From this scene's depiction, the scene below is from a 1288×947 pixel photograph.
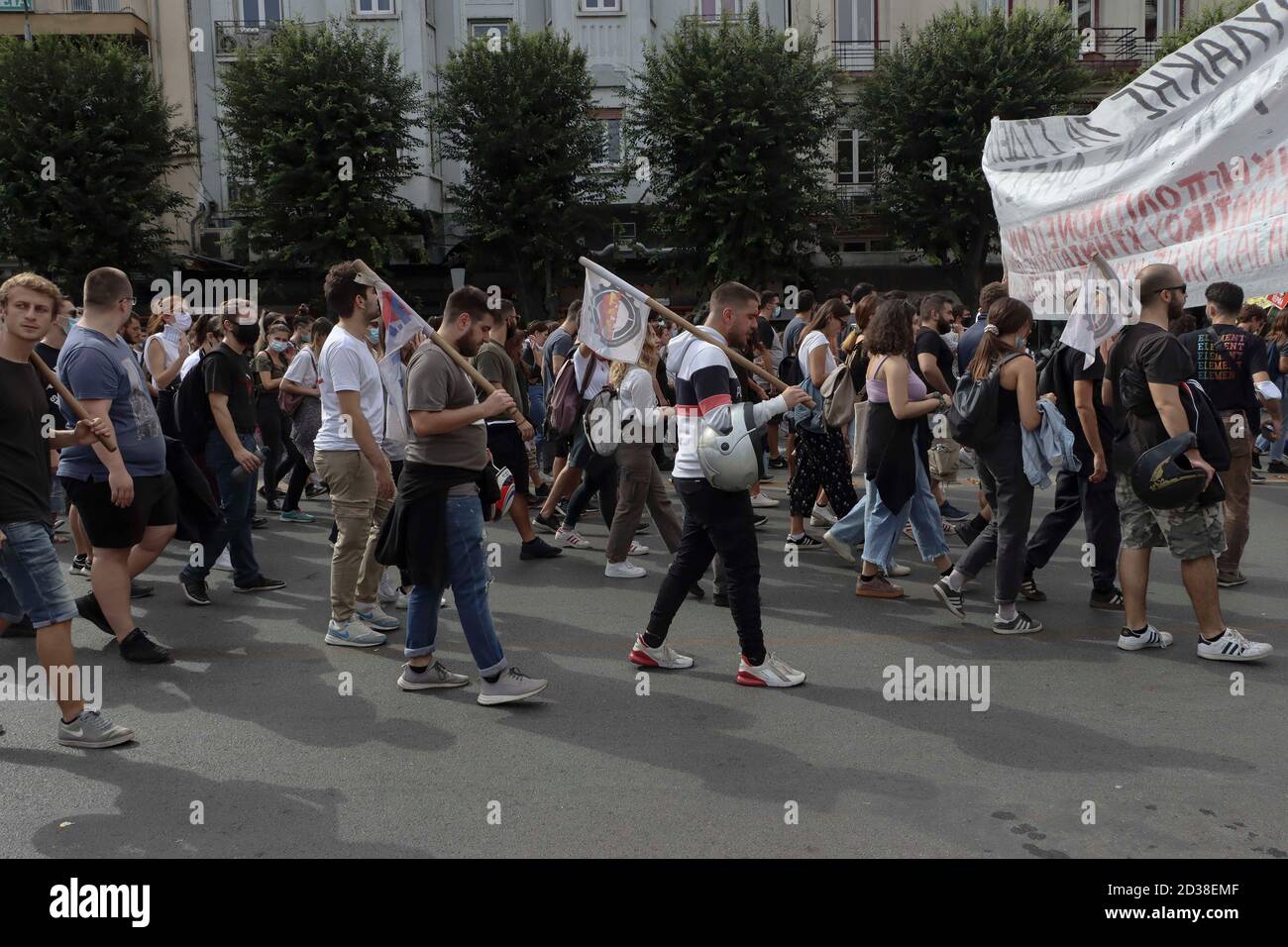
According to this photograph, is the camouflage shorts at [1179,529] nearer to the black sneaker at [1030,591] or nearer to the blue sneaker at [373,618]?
the black sneaker at [1030,591]

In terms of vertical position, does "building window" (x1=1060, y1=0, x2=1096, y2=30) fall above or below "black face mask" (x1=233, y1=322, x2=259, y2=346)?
above

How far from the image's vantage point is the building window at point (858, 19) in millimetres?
29188

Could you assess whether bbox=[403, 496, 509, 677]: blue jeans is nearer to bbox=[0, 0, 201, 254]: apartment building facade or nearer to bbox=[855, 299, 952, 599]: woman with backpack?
bbox=[855, 299, 952, 599]: woman with backpack

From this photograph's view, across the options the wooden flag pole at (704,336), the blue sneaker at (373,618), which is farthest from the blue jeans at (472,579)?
the blue sneaker at (373,618)

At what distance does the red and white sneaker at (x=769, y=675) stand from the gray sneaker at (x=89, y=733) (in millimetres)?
2595

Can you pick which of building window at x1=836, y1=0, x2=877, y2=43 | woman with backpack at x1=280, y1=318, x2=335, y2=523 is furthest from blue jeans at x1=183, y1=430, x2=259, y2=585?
building window at x1=836, y1=0, x2=877, y2=43

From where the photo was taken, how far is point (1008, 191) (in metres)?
7.68

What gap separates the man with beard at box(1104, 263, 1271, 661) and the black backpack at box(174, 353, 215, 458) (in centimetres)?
527

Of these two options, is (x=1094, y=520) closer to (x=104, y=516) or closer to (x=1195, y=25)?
(x=104, y=516)

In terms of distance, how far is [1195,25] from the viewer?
83.9ft

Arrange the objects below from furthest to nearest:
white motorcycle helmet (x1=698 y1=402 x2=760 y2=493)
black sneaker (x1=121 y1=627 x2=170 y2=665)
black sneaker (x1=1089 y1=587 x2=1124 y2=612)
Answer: black sneaker (x1=1089 y1=587 x2=1124 y2=612)
black sneaker (x1=121 y1=627 x2=170 y2=665)
white motorcycle helmet (x1=698 y1=402 x2=760 y2=493)

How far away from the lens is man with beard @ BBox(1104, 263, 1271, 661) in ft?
17.8

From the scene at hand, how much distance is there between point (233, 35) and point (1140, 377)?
2741 centimetres
